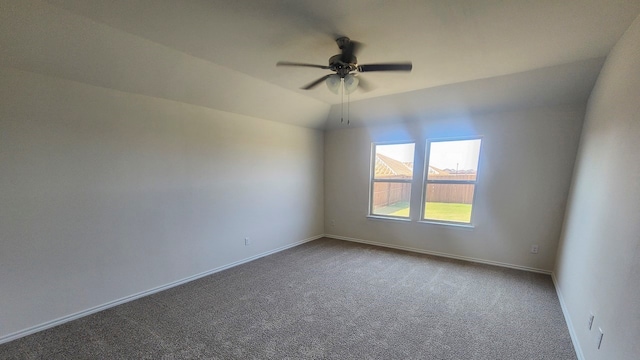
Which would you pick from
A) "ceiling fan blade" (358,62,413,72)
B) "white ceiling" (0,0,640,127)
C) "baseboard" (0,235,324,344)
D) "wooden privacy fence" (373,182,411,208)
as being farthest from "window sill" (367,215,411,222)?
"ceiling fan blade" (358,62,413,72)

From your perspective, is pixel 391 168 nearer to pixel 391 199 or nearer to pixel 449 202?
pixel 391 199

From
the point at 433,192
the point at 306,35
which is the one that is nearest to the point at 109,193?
the point at 306,35

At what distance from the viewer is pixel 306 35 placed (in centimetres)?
197

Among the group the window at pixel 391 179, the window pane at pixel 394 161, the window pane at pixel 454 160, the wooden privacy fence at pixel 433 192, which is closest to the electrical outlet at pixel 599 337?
the wooden privacy fence at pixel 433 192

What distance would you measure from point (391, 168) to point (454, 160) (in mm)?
1060

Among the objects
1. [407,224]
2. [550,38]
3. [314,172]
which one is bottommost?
[407,224]

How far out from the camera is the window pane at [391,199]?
4.31 metres

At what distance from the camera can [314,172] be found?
16.1 ft

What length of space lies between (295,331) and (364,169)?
10.4 feet

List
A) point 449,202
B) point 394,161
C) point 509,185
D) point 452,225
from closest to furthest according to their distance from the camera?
point 509,185 → point 452,225 → point 449,202 → point 394,161

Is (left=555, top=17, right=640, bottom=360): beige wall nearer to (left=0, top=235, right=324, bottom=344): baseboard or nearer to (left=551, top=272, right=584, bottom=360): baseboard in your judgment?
(left=551, top=272, right=584, bottom=360): baseboard

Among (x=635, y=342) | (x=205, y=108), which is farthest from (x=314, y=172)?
(x=635, y=342)

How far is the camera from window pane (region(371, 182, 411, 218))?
431 centimetres

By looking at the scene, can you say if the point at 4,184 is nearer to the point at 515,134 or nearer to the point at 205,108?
the point at 205,108
